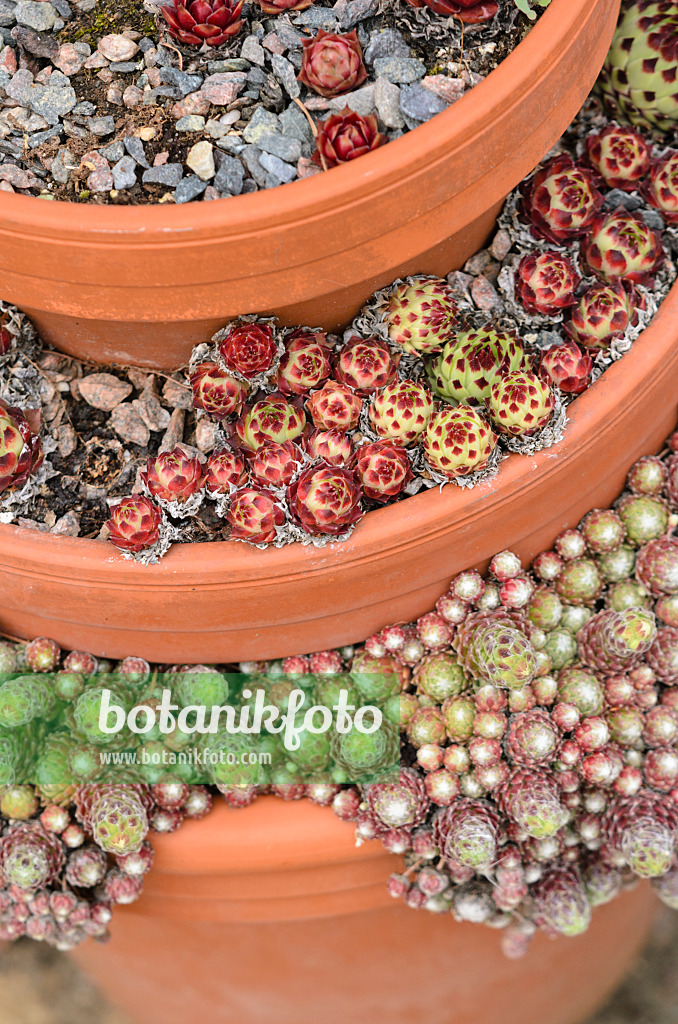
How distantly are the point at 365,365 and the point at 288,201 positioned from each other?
258mm

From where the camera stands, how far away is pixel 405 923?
53.0 inches

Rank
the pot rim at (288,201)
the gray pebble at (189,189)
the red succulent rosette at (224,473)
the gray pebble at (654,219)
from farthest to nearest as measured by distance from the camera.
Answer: the gray pebble at (654,219) → the red succulent rosette at (224,473) → the gray pebble at (189,189) → the pot rim at (288,201)

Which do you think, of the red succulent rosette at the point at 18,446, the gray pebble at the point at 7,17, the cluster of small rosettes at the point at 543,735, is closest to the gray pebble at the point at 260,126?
the gray pebble at the point at 7,17

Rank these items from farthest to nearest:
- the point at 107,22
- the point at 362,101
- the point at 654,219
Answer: the point at 654,219 → the point at 107,22 → the point at 362,101

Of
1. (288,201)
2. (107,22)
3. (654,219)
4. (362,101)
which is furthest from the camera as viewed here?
(654,219)

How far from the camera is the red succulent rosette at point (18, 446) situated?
112 cm

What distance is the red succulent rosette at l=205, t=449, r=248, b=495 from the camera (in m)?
1.14

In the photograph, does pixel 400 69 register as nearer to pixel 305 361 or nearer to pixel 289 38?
pixel 289 38

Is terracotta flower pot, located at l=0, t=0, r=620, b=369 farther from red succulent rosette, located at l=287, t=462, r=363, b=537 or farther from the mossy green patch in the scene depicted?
the mossy green patch

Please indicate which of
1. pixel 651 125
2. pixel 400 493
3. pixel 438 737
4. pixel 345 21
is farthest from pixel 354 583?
pixel 651 125

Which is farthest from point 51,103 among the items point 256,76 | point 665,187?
point 665,187

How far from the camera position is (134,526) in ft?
3.58

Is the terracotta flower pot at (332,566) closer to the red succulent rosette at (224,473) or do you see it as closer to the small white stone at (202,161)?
the red succulent rosette at (224,473)

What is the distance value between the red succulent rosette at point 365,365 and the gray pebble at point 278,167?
222 millimetres
